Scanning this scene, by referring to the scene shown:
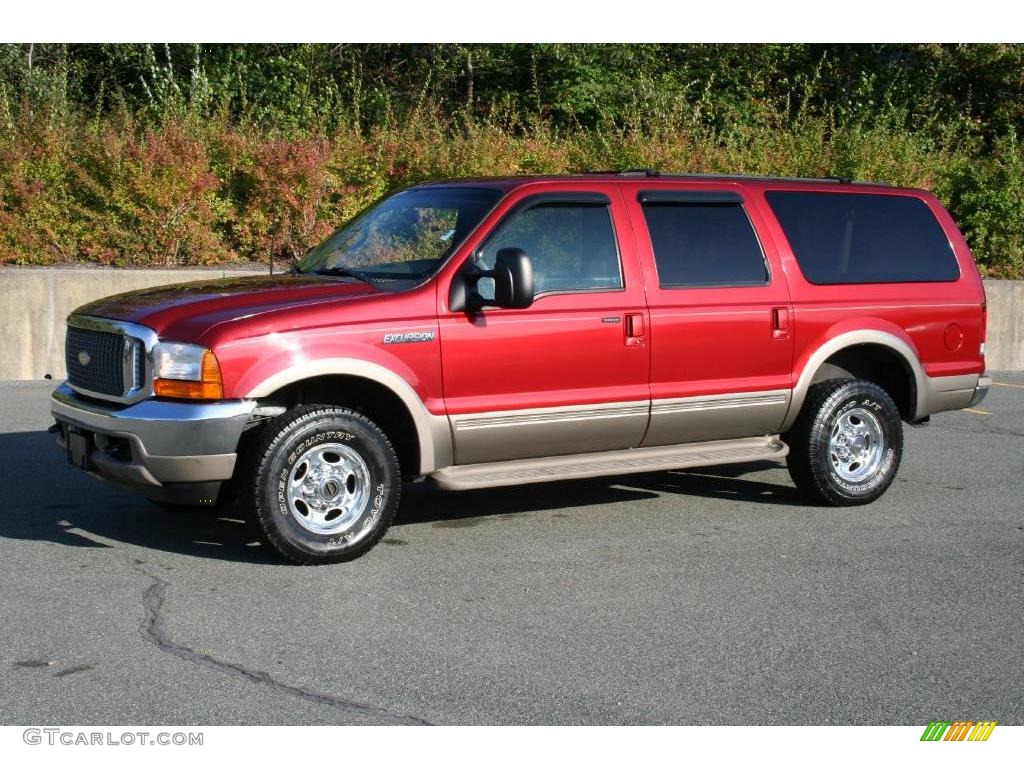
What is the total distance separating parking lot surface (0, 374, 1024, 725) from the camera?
14.9ft

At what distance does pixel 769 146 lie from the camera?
19578mm

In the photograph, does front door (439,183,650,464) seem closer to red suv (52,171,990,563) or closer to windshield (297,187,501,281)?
red suv (52,171,990,563)

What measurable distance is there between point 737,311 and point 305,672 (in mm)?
3647

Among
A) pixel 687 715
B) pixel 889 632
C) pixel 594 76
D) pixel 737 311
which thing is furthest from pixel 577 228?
pixel 594 76

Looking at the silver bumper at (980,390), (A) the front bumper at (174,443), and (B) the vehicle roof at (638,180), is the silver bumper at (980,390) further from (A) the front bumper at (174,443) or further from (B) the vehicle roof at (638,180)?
(A) the front bumper at (174,443)

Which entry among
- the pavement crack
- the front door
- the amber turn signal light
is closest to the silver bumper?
the front door

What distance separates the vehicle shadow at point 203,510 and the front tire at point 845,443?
0.32 meters

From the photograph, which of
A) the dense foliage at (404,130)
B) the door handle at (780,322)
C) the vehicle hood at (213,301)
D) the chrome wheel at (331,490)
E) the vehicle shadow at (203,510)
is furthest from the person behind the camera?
the dense foliage at (404,130)

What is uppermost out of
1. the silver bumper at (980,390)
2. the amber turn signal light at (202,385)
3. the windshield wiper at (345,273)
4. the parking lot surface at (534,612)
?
the windshield wiper at (345,273)

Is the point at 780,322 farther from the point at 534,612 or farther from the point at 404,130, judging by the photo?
the point at 404,130

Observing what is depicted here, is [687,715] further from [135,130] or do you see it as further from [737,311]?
[135,130]

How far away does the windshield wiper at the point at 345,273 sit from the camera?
683 cm
